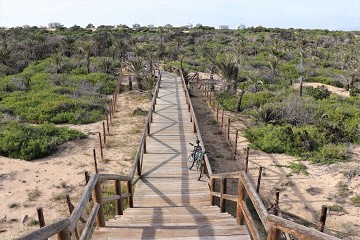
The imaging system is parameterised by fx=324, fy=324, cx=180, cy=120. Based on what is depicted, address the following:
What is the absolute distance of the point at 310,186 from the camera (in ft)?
35.3

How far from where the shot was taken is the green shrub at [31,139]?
1287cm

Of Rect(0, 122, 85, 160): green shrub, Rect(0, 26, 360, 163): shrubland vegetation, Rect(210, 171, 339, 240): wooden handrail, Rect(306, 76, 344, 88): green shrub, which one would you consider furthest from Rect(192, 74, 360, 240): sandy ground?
Rect(306, 76, 344, 88): green shrub

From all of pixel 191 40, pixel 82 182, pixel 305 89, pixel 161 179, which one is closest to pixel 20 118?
pixel 82 182

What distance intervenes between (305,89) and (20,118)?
729 inches

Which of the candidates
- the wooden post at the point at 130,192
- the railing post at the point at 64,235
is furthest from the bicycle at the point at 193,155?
the railing post at the point at 64,235

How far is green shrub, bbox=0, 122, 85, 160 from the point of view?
42.2 feet

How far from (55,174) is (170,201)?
18.6ft

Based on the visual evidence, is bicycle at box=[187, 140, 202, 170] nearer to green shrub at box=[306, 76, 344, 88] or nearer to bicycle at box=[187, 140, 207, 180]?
bicycle at box=[187, 140, 207, 180]

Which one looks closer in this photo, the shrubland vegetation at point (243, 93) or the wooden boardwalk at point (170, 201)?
the wooden boardwalk at point (170, 201)

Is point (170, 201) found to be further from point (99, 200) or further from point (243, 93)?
point (243, 93)

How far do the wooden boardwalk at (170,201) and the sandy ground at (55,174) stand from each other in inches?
→ 69.0

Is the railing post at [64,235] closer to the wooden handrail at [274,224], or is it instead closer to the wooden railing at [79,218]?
the wooden railing at [79,218]

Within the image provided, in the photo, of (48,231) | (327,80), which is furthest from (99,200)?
(327,80)

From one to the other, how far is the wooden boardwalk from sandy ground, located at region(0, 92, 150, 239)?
5.75 ft
